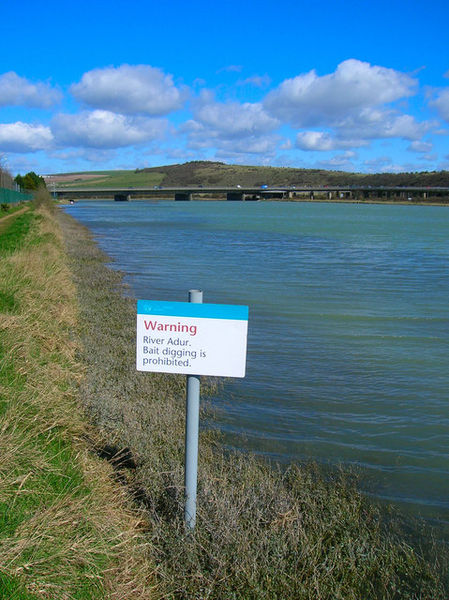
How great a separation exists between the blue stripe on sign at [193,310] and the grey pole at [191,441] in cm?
9

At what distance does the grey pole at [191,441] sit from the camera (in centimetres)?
445

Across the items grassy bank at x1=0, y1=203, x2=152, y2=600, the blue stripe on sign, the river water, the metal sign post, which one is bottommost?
the river water

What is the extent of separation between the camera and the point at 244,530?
15.0ft

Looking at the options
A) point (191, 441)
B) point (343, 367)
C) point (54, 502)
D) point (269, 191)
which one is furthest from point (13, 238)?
point (269, 191)

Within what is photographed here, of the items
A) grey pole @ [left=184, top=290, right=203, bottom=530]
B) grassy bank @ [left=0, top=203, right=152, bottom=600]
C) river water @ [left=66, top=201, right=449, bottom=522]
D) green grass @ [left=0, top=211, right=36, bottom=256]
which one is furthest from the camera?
green grass @ [left=0, top=211, right=36, bottom=256]

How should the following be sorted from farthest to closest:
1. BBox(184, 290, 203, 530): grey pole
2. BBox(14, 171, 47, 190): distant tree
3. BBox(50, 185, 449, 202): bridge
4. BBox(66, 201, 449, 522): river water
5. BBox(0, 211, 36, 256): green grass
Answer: BBox(50, 185, 449, 202): bridge, BBox(14, 171, 47, 190): distant tree, BBox(0, 211, 36, 256): green grass, BBox(66, 201, 449, 522): river water, BBox(184, 290, 203, 530): grey pole

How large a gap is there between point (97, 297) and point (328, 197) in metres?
191

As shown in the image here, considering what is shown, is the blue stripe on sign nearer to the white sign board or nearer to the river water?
the white sign board

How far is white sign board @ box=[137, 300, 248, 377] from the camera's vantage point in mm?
4250

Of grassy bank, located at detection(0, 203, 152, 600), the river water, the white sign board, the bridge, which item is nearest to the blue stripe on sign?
the white sign board

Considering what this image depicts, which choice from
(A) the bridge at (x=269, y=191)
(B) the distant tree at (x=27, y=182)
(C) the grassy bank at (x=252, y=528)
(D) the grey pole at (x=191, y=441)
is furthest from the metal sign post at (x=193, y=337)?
(A) the bridge at (x=269, y=191)

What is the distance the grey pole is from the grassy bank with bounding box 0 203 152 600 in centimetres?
40

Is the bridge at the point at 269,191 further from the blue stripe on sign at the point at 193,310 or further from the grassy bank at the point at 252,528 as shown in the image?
the blue stripe on sign at the point at 193,310

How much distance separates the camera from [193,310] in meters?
4.29
